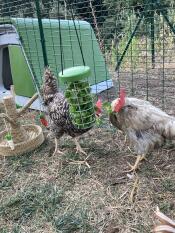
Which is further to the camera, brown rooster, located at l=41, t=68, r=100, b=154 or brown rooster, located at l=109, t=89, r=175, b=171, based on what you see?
brown rooster, located at l=41, t=68, r=100, b=154

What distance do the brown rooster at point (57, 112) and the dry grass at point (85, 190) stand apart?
273 millimetres

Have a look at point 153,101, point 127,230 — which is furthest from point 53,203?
point 153,101

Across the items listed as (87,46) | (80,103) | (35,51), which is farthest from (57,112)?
(87,46)

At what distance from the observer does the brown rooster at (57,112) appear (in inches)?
133

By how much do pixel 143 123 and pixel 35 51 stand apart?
2.45 metres

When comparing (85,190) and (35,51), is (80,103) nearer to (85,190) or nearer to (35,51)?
(85,190)

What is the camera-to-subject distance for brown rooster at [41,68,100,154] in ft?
11.1

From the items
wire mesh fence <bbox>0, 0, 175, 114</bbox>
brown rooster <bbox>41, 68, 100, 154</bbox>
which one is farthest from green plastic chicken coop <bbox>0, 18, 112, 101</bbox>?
brown rooster <bbox>41, 68, 100, 154</bbox>

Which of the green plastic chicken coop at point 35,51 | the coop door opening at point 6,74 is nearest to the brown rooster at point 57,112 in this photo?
the green plastic chicken coop at point 35,51

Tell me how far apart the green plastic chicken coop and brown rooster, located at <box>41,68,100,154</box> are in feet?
3.72

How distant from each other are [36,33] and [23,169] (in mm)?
2244

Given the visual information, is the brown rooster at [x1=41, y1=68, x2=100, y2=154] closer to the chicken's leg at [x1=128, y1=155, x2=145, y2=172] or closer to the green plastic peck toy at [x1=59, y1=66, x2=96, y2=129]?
the green plastic peck toy at [x1=59, y1=66, x2=96, y2=129]

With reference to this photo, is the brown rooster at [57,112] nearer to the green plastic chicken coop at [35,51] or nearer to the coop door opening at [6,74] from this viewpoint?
the green plastic chicken coop at [35,51]

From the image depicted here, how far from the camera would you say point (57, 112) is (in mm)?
3436
